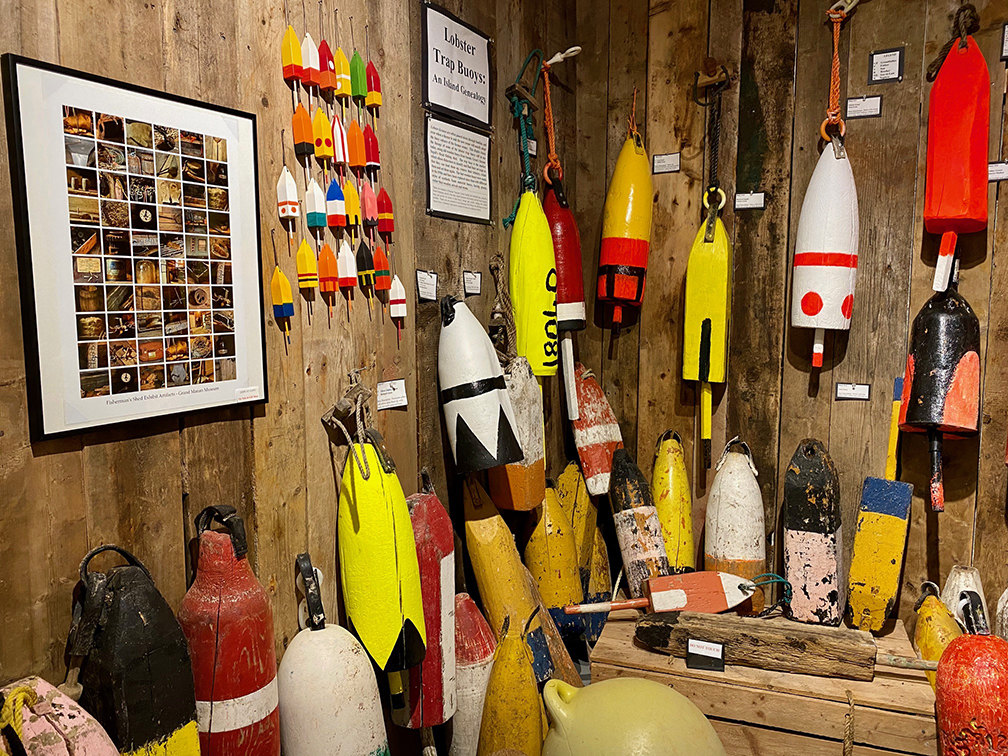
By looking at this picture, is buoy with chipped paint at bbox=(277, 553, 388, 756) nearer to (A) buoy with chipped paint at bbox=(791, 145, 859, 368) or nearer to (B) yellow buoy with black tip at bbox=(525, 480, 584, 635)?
(B) yellow buoy with black tip at bbox=(525, 480, 584, 635)

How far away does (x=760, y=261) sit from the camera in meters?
2.58

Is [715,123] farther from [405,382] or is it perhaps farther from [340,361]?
[340,361]

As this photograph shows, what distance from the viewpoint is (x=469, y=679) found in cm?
197

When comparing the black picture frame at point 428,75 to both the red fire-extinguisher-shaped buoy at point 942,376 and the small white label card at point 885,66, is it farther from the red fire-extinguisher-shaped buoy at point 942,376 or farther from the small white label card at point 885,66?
the red fire-extinguisher-shaped buoy at point 942,376

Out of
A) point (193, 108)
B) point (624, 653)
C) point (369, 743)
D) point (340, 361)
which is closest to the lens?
point (193, 108)

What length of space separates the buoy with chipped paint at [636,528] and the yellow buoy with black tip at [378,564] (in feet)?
3.15

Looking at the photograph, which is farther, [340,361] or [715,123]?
[715,123]

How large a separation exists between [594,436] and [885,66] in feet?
5.29

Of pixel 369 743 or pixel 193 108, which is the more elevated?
pixel 193 108

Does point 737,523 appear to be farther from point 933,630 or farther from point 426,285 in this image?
point 426,285

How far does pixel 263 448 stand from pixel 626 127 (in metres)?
1.97

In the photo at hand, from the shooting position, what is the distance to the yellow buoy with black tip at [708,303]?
2.53 meters

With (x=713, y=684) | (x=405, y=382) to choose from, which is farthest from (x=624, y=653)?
(x=405, y=382)

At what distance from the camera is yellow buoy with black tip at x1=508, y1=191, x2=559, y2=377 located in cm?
240
